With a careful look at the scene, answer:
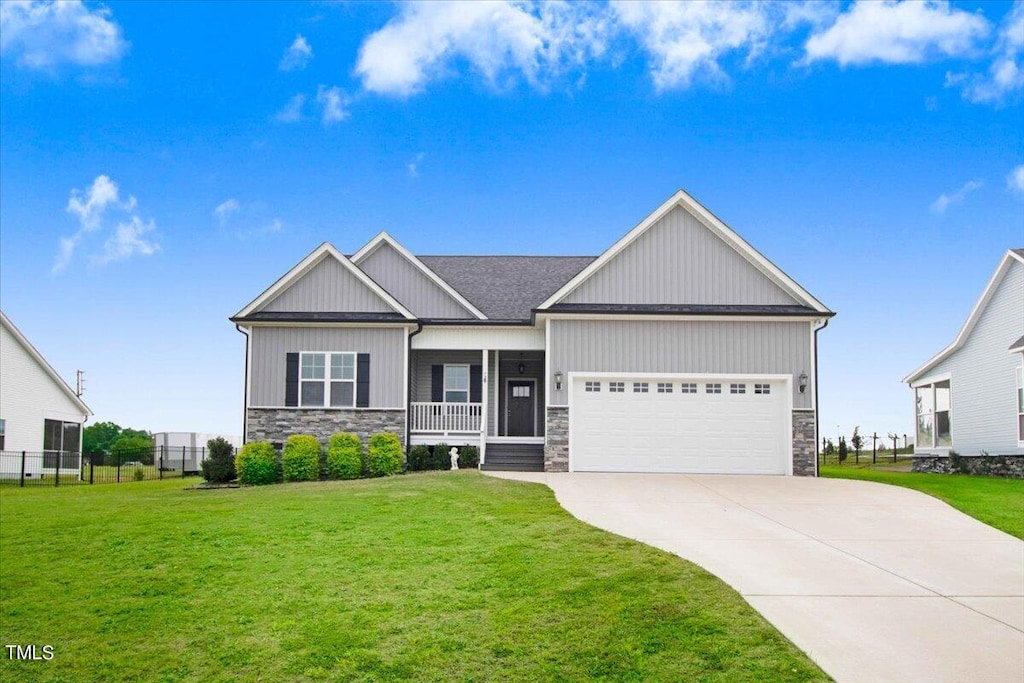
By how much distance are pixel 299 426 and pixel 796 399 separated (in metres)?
12.7

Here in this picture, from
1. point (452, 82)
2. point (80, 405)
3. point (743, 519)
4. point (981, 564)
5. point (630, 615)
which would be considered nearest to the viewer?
point (630, 615)

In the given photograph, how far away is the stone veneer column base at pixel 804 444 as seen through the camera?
21.5m

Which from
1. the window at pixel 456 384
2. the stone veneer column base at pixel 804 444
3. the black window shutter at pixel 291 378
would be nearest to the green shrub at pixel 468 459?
the window at pixel 456 384

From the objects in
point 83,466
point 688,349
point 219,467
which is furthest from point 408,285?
point 83,466

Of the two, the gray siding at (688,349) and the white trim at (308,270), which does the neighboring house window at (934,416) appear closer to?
the gray siding at (688,349)

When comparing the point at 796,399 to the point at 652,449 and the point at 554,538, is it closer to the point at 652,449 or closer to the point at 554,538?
the point at 652,449

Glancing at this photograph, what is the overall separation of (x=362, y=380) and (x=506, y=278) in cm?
676

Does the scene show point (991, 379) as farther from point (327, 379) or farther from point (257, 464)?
point (257, 464)

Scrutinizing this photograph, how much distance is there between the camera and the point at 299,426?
74.5 feet

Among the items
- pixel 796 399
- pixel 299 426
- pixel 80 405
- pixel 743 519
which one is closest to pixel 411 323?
pixel 299 426

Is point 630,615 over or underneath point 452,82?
underneath

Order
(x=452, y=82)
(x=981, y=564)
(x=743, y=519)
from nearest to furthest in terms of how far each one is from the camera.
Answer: (x=981, y=564), (x=743, y=519), (x=452, y=82)

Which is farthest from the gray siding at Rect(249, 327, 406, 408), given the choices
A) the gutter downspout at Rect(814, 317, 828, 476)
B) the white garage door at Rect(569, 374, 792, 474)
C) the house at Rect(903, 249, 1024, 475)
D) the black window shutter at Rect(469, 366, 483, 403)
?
the house at Rect(903, 249, 1024, 475)

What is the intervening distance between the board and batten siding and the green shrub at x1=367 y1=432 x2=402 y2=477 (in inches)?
661
